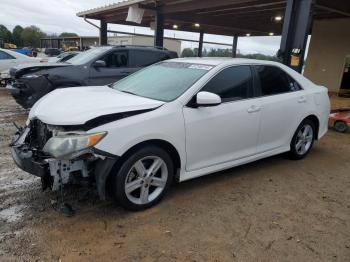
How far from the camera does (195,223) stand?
3.35 m

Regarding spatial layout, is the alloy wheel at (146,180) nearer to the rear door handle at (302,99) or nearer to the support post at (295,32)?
the rear door handle at (302,99)

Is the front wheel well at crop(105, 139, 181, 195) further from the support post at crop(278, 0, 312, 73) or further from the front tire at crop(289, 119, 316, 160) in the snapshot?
the support post at crop(278, 0, 312, 73)

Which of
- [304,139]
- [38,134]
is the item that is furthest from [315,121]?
[38,134]

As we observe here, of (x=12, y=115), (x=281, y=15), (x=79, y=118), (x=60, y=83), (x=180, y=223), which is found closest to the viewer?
(x=79, y=118)

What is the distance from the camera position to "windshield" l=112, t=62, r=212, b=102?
154 inches

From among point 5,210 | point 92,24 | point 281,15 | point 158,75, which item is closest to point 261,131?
point 158,75

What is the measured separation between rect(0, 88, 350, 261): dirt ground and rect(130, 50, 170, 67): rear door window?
15.6ft

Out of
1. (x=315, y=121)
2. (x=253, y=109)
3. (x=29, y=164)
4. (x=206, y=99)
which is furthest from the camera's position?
(x=315, y=121)

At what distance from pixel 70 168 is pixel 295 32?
7.52 metres

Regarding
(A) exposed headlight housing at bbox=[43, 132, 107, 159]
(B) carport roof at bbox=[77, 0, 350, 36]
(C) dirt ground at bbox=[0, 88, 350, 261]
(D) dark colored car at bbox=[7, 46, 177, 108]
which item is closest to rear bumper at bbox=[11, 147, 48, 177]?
(A) exposed headlight housing at bbox=[43, 132, 107, 159]

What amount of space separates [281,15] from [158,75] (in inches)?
492

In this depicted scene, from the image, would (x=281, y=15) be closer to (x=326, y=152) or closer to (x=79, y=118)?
(x=326, y=152)

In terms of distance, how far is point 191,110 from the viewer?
3.72 m

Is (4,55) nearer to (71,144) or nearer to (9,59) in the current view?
(9,59)
